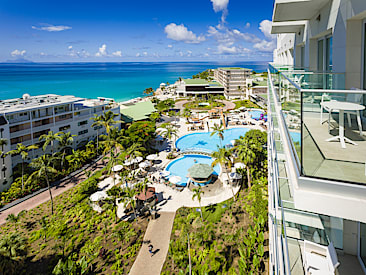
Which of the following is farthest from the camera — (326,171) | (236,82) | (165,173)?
(236,82)

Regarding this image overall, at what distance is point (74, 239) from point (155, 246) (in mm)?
6702

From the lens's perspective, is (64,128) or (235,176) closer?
(235,176)

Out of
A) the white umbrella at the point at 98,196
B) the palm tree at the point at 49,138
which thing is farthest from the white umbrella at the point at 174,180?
the palm tree at the point at 49,138

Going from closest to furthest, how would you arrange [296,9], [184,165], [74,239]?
1. [296,9]
2. [74,239]
3. [184,165]

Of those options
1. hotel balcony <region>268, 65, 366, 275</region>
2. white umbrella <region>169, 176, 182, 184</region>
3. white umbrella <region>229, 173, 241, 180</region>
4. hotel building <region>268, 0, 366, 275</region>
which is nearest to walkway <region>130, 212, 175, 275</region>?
white umbrella <region>169, 176, 182, 184</region>

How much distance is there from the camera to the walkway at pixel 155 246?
1523 centimetres

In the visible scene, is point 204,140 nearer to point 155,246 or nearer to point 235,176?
point 235,176

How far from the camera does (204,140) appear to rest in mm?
38875

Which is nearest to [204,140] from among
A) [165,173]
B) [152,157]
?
[152,157]

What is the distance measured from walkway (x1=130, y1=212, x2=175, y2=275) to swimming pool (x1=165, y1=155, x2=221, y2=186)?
686cm

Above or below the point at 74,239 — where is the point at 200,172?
above

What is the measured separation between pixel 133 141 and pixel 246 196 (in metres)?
17.5

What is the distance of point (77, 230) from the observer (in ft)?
62.4

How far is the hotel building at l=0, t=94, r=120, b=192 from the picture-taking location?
24734 mm
